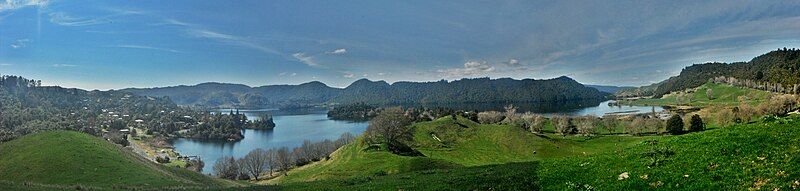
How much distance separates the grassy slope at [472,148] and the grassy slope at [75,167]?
121ft

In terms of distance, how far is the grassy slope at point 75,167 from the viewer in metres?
47.3

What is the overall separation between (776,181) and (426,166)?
50780mm

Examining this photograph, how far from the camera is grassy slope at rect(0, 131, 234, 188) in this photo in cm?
4728

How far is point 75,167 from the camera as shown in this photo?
51.6 metres

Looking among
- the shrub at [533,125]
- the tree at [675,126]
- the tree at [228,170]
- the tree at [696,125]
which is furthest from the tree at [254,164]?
the tree at [696,125]

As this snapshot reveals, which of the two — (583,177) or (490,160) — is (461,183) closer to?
(583,177)

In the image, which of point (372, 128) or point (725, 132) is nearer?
point (725, 132)

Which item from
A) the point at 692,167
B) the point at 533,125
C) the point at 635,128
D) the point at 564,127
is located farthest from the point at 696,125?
the point at 692,167

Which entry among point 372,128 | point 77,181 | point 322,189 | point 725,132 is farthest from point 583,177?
point 372,128

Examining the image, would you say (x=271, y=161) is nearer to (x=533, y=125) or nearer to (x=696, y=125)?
(x=533, y=125)

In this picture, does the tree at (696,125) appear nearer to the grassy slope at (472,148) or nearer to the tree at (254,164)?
the grassy slope at (472,148)

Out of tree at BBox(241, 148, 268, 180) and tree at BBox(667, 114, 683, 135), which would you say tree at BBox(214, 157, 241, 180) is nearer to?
tree at BBox(241, 148, 268, 180)

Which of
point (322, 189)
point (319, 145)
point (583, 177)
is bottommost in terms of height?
point (319, 145)

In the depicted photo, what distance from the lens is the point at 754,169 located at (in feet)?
48.3
